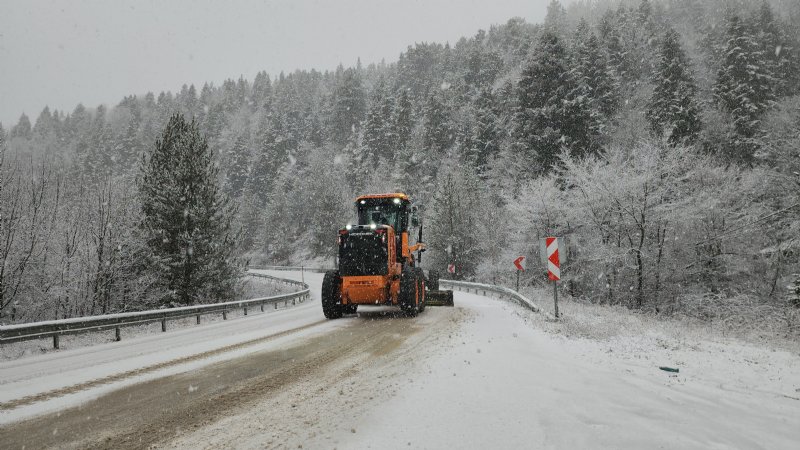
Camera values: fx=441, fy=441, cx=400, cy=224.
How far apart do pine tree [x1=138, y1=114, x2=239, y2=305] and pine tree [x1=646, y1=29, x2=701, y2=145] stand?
32230mm

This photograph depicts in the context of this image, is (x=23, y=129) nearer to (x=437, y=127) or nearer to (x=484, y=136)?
(x=437, y=127)

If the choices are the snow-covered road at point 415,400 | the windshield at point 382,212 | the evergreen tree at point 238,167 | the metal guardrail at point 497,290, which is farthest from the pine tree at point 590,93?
the evergreen tree at point 238,167

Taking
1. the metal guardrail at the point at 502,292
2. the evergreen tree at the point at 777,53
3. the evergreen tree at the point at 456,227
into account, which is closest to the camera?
the metal guardrail at the point at 502,292

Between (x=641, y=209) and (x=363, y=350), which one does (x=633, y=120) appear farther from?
(x=363, y=350)

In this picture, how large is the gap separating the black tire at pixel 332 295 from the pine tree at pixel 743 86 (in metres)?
34.7

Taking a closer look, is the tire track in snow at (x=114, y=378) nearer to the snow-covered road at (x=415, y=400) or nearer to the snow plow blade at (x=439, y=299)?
the snow-covered road at (x=415, y=400)

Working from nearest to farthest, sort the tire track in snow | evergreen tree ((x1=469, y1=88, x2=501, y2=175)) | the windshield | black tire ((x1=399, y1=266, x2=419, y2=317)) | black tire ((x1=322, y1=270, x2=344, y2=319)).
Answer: the tire track in snow < black tire ((x1=399, y1=266, x2=419, y2=317)) < black tire ((x1=322, y1=270, x2=344, y2=319)) < the windshield < evergreen tree ((x1=469, y1=88, x2=501, y2=175))

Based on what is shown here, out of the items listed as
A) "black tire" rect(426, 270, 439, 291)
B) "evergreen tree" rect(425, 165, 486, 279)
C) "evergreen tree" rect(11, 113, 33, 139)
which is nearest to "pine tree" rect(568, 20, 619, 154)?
"evergreen tree" rect(425, 165, 486, 279)

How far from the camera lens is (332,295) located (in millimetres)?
14344

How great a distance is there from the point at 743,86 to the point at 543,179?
21.0 meters

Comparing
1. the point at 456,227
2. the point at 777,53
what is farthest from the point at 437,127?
the point at 777,53

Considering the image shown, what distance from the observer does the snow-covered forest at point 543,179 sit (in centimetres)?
1977

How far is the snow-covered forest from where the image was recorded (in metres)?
19.8

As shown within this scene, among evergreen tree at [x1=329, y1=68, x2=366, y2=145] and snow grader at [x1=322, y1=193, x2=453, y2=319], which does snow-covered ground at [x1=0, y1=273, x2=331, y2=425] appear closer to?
snow grader at [x1=322, y1=193, x2=453, y2=319]
